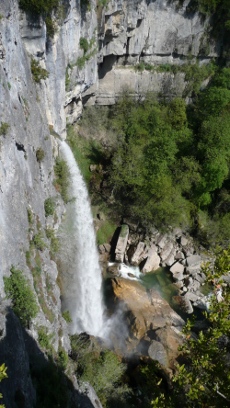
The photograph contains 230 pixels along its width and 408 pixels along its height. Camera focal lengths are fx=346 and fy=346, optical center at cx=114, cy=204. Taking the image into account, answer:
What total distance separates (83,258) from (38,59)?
38.0 feet

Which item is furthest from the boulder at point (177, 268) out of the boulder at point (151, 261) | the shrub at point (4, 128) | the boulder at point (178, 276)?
the shrub at point (4, 128)

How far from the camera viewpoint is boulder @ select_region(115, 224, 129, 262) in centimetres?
2425

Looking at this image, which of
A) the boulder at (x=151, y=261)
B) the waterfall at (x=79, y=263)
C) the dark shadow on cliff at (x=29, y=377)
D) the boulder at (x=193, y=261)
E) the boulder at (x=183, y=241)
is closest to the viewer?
the dark shadow on cliff at (x=29, y=377)

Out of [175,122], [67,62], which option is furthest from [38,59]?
[175,122]

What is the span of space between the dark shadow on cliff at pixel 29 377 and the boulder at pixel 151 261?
1131 cm

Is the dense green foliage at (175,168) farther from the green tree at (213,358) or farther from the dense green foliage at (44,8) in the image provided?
the green tree at (213,358)

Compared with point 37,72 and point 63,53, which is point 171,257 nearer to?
point 63,53

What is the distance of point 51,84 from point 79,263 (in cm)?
1040

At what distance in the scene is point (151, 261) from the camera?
24391 mm

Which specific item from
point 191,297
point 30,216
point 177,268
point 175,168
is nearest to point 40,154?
point 30,216

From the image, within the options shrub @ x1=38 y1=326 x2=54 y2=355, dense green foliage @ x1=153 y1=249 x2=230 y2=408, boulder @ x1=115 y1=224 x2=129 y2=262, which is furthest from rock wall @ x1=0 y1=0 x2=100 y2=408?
boulder @ x1=115 y1=224 x2=129 y2=262

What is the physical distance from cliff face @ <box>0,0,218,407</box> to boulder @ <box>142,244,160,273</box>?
7847 millimetres

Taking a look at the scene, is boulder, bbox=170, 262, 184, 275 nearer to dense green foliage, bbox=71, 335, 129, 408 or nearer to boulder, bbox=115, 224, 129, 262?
boulder, bbox=115, 224, 129, 262

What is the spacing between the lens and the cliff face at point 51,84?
1263cm
